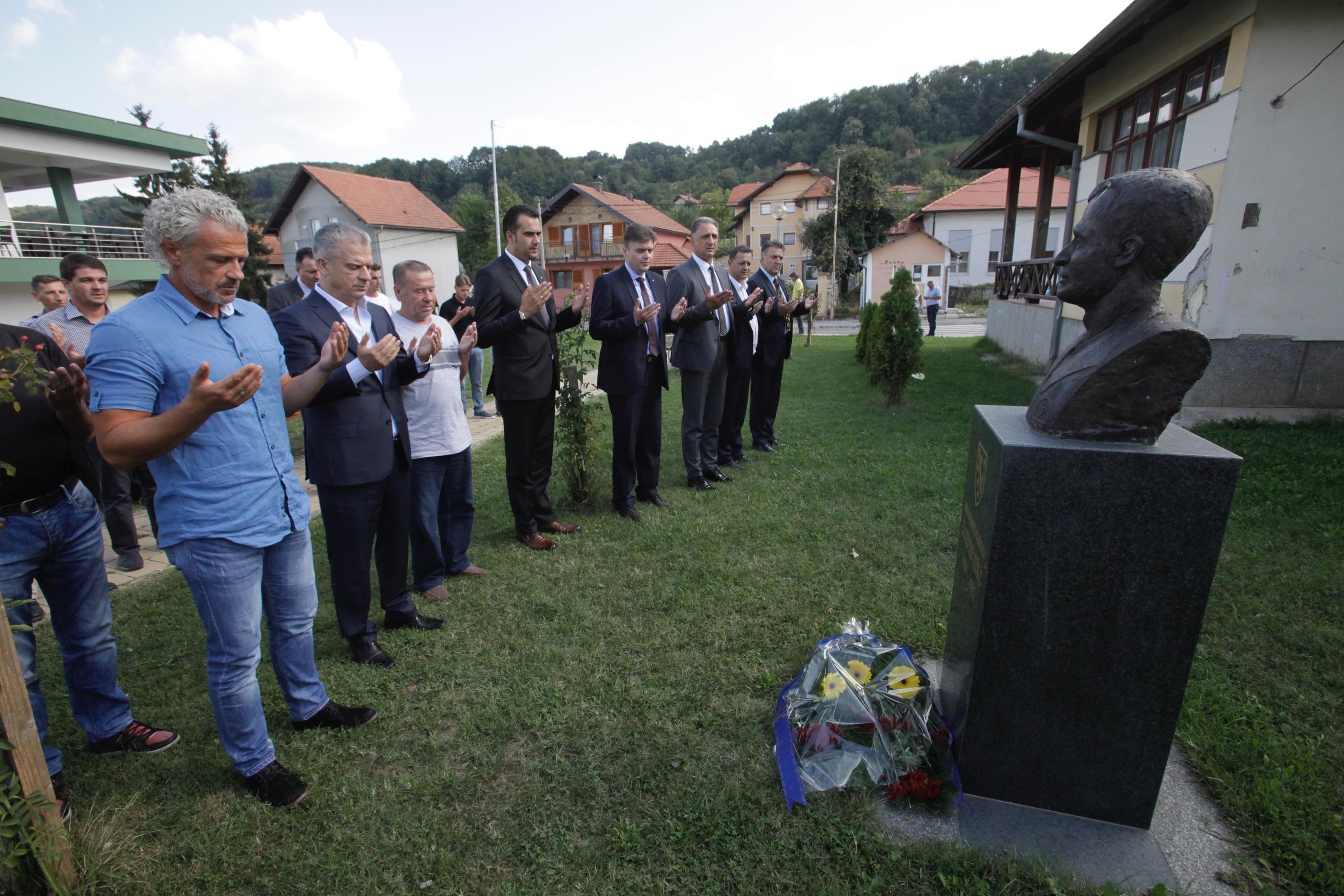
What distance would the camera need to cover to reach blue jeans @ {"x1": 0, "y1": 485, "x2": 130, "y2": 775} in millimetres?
Result: 2283

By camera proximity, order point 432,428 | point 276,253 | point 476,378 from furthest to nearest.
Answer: point 276,253 < point 476,378 < point 432,428

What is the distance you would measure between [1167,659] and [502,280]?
3873 millimetres

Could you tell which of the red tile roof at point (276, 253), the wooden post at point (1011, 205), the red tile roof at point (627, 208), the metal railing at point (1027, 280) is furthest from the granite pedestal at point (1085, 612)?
the red tile roof at point (627, 208)

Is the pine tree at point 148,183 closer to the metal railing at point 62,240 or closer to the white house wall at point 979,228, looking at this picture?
the metal railing at point 62,240

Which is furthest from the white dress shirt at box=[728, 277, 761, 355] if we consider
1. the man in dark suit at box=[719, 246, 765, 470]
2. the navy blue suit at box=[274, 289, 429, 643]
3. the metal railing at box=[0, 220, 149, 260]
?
the metal railing at box=[0, 220, 149, 260]

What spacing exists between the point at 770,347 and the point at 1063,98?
8452 mm

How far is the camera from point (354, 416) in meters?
2.94

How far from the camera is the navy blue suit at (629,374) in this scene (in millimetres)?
4910

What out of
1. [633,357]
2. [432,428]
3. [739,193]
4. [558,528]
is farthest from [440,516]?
[739,193]

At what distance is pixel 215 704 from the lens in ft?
7.59

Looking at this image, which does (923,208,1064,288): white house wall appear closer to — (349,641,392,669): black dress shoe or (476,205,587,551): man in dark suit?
(476,205,587,551): man in dark suit

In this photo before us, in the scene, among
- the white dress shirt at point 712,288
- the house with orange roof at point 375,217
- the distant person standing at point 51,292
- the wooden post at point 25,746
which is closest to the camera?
the wooden post at point 25,746

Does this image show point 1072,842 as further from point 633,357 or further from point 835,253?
point 835,253

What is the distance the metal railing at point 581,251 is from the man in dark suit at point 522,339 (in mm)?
39202
